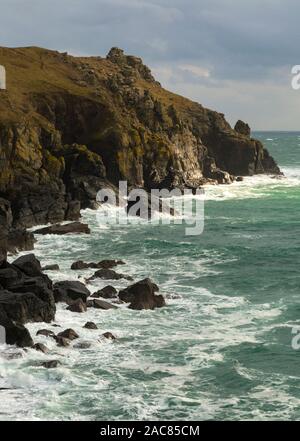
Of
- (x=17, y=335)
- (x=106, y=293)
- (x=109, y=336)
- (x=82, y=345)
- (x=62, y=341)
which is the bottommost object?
(x=82, y=345)

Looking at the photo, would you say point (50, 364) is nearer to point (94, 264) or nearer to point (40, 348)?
point (40, 348)

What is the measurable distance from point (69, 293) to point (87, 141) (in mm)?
68462

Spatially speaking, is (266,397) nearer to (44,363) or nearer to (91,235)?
(44,363)

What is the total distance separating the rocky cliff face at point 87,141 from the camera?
8612 cm

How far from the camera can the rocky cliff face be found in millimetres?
86125

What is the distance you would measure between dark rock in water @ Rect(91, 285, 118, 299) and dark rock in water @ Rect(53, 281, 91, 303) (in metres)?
0.95

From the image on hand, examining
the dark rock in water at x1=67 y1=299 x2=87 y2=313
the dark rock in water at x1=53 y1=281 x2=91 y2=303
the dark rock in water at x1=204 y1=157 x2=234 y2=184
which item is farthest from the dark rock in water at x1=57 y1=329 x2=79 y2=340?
the dark rock in water at x1=204 y1=157 x2=234 y2=184

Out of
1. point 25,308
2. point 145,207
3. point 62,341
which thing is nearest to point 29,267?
point 25,308

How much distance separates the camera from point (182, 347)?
132 ft

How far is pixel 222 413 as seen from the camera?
31203 mm

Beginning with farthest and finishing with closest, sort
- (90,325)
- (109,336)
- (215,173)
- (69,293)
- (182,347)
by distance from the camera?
1. (215,173)
2. (69,293)
3. (90,325)
4. (109,336)
5. (182,347)

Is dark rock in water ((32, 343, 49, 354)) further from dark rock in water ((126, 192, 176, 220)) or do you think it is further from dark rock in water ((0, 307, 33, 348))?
dark rock in water ((126, 192, 176, 220))
